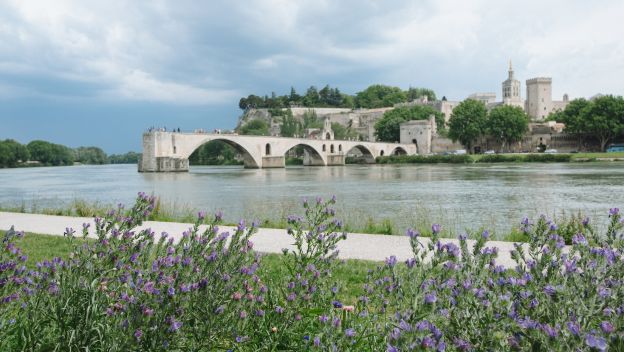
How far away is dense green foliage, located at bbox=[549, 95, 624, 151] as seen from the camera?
69.1 meters

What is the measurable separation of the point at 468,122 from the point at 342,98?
206 feet

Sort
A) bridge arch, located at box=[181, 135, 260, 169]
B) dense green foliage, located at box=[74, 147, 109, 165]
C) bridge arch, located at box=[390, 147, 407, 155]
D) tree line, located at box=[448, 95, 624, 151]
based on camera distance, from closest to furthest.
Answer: bridge arch, located at box=[181, 135, 260, 169] < tree line, located at box=[448, 95, 624, 151] < bridge arch, located at box=[390, 147, 407, 155] < dense green foliage, located at box=[74, 147, 109, 165]

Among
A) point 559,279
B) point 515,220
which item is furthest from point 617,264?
point 515,220

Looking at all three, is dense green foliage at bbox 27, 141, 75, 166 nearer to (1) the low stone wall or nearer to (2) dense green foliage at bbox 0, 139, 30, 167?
(2) dense green foliage at bbox 0, 139, 30, 167

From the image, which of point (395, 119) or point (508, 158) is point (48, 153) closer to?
point (395, 119)

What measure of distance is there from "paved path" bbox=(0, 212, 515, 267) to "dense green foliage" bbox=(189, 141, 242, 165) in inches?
3300

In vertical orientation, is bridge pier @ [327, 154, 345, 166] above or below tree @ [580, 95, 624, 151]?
below

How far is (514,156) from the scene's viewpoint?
6412 cm

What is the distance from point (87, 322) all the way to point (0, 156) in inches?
3570

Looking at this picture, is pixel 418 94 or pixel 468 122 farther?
pixel 418 94

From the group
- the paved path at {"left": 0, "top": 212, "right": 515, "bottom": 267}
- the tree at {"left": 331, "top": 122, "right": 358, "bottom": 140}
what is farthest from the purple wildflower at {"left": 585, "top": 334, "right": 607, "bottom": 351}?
the tree at {"left": 331, "top": 122, "right": 358, "bottom": 140}

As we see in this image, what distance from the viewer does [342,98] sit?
465 ft


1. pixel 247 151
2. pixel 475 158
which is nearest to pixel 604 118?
pixel 475 158

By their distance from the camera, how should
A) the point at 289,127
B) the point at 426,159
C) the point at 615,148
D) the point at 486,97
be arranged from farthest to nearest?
the point at 486,97
the point at 289,127
the point at 426,159
the point at 615,148
